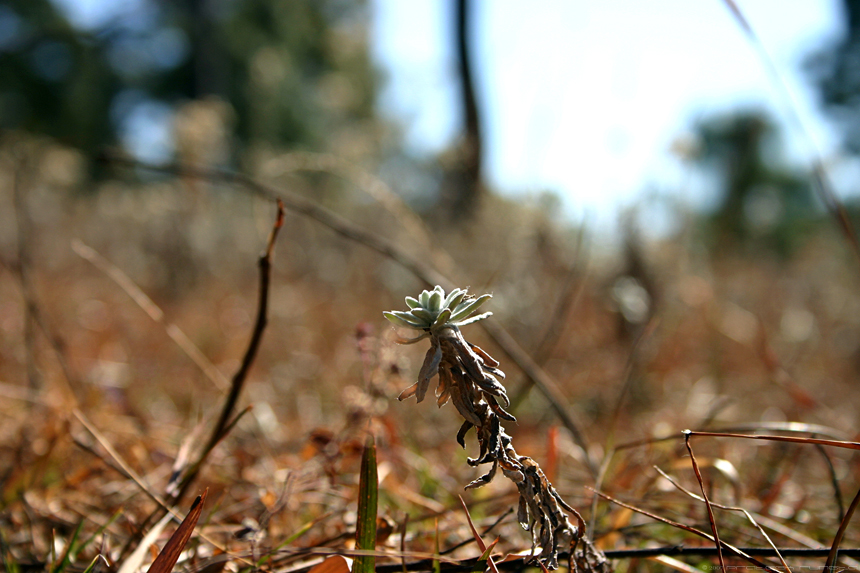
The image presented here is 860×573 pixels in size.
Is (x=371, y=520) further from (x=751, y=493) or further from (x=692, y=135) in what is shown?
(x=692, y=135)

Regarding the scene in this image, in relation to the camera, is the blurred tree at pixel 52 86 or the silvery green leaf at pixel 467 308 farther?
the blurred tree at pixel 52 86

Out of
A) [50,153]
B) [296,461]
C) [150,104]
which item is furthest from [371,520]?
[150,104]

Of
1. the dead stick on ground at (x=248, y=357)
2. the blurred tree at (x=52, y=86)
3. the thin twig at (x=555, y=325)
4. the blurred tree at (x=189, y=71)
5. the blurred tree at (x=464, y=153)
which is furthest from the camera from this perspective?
the blurred tree at (x=52, y=86)

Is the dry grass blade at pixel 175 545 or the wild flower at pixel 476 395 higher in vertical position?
the wild flower at pixel 476 395

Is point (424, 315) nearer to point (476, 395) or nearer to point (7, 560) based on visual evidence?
point (476, 395)

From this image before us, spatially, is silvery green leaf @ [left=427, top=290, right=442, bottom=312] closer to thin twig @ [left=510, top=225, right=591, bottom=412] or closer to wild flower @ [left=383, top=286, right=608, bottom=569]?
wild flower @ [left=383, top=286, right=608, bottom=569]

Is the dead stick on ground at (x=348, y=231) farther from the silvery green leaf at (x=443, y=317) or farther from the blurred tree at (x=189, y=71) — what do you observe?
the blurred tree at (x=189, y=71)

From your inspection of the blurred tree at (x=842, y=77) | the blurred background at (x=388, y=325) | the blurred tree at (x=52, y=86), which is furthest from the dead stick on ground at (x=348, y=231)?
A: the blurred tree at (x=52, y=86)
